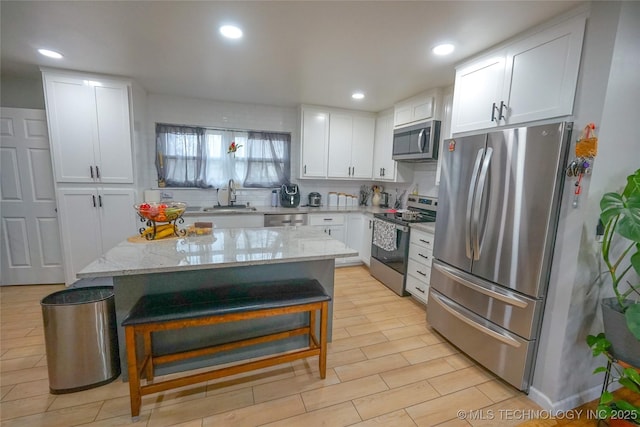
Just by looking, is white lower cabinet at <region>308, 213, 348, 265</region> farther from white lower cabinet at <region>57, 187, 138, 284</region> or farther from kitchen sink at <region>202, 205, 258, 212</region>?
white lower cabinet at <region>57, 187, 138, 284</region>

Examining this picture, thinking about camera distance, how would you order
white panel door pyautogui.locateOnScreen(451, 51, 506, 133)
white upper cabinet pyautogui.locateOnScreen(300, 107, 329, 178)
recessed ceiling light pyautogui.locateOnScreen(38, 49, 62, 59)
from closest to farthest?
1. white panel door pyautogui.locateOnScreen(451, 51, 506, 133)
2. recessed ceiling light pyautogui.locateOnScreen(38, 49, 62, 59)
3. white upper cabinet pyautogui.locateOnScreen(300, 107, 329, 178)

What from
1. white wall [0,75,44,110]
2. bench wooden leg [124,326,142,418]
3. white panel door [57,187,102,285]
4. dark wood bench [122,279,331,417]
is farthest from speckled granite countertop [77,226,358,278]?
white wall [0,75,44,110]

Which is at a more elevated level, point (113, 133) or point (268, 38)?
point (268, 38)

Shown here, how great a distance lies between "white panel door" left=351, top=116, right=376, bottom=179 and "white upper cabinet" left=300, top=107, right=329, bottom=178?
48cm

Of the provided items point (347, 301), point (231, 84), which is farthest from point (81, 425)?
point (231, 84)

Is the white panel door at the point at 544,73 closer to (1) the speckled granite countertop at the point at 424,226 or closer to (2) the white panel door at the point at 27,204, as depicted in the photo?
(1) the speckled granite countertop at the point at 424,226

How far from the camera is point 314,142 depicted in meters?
4.04

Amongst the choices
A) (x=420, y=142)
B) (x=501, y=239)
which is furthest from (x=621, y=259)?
(x=420, y=142)

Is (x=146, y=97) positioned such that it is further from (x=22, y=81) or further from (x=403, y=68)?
(x=403, y=68)

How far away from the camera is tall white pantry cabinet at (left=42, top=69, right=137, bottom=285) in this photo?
284 cm

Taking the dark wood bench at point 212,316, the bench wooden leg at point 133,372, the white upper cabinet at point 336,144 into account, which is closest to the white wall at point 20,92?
the white upper cabinet at point 336,144

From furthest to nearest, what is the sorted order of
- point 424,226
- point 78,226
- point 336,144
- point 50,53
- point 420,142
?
point 336,144 → point 420,142 → point 78,226 → point 424,226 → point 50,53

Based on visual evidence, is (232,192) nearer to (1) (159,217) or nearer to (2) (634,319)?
(1) (159,217)

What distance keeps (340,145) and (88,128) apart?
312 centimetres
